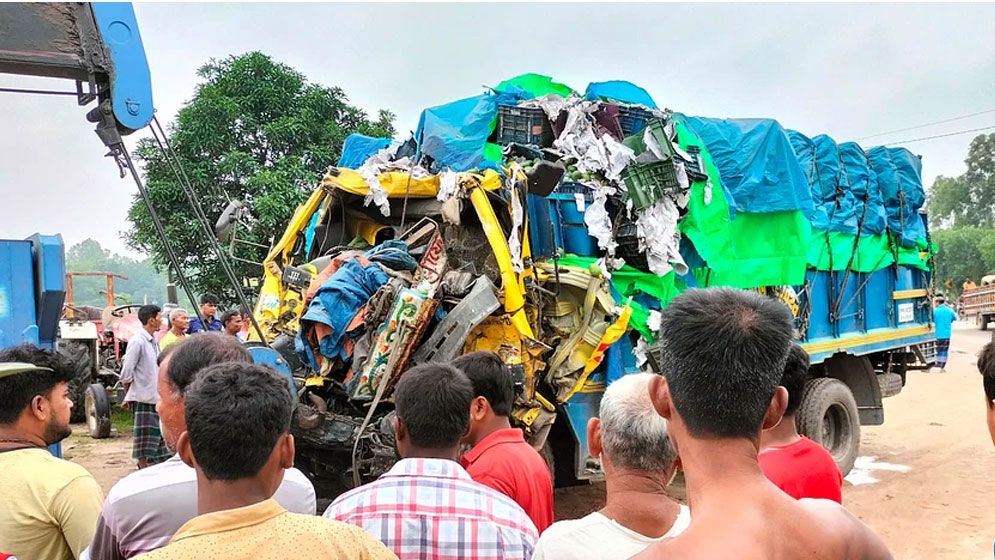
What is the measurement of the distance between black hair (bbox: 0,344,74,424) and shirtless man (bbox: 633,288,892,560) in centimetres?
184

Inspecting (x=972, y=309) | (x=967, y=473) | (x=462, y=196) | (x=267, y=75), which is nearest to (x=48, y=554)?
(x=462, y=196)

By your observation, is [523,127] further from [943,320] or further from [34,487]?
[943,320]

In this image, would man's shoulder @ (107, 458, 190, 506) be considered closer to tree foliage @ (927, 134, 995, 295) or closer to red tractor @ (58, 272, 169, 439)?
red tractor @ (58, 272, 169, 439)

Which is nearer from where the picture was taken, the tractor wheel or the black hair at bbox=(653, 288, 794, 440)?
the black hair at bbox=(653, 288, 794, 440)

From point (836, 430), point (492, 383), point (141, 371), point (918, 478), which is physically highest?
point (492, 383)

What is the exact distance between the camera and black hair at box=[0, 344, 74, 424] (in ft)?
6.68

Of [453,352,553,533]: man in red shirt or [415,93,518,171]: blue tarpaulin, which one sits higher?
[415,93,518,171]: blue tarpaulin

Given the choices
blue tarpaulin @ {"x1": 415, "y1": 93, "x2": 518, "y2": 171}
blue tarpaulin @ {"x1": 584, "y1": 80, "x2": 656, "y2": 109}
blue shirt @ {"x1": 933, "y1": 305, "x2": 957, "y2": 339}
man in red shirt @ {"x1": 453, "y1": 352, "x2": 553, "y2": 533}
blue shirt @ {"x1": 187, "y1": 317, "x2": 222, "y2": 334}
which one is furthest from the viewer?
blue shirt @ {"x1": 933, "y1": 305, "x2": 957, "y2": 339}

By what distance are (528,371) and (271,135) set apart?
9.79m

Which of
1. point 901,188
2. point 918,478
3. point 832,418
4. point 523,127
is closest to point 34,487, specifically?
point 523,127

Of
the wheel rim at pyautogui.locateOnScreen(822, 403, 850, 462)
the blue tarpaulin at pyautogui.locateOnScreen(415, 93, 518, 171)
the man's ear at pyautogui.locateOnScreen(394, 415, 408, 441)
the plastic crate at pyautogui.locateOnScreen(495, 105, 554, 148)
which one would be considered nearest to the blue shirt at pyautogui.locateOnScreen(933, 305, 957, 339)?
the wheel rim at pyautogui.locateOnScreen(822, 403, 850, 462)

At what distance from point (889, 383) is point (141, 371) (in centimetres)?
772

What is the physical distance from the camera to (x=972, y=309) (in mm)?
28688

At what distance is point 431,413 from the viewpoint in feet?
6.73
